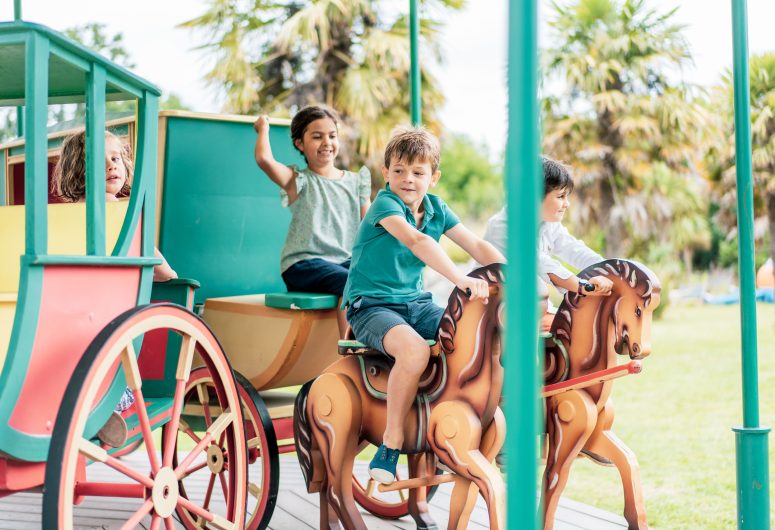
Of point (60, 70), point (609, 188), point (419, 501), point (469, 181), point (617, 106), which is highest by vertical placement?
point (469, 181)

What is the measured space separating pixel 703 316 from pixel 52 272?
20.8 meters

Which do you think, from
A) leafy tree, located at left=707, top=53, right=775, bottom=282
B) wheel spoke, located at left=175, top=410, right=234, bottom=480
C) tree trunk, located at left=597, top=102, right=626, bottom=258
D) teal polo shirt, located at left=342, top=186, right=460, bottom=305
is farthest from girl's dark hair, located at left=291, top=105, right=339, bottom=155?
tree trunk, located at left=597, top=102, right=626, bottom=258

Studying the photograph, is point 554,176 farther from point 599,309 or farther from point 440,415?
point 440,415

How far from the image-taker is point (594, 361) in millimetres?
3385

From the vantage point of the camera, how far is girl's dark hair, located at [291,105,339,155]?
169 inches

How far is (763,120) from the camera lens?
43.3 feet

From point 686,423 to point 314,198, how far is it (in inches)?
355

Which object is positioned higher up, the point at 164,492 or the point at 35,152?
the point at 35,152

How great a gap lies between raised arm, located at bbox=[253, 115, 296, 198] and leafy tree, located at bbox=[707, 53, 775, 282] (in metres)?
4.58

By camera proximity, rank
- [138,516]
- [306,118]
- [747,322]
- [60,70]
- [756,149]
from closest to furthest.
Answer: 1. [138,516]
2. [60,70]
3. [747,322]
4. [306,118]
5. [756,149]

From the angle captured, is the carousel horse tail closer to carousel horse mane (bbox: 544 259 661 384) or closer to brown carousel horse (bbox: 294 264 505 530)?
brown carousel horse (bbox: 294 264 505 530)

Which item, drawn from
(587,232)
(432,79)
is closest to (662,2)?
(587,232)

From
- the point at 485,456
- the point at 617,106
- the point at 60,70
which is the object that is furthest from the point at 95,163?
the point at 617,106

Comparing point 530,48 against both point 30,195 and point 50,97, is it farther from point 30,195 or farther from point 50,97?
point 50,97
